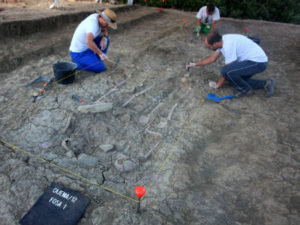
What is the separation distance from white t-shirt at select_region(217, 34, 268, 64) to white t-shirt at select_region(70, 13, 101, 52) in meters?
2.17

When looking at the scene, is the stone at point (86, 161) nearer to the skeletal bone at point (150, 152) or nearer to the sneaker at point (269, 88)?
the skeletal bone at point (150, 152)

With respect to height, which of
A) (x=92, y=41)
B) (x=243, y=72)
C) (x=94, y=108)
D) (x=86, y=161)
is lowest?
(x=86, y=161)

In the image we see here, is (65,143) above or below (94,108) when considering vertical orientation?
below

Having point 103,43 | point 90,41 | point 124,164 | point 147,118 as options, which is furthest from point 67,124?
point 103,43

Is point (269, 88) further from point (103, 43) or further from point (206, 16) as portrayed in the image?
point (206, 16)

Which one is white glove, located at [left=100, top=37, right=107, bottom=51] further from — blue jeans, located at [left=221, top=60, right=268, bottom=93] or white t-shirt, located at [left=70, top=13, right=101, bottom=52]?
blue jeans, located at [left=221, top=60, right=268, bottom=93]

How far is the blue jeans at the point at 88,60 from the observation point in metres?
Answer: 3.99

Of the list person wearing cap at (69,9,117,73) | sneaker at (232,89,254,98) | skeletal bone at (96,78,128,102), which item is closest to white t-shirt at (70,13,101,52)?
person wearing cap at (69,9,117,73)

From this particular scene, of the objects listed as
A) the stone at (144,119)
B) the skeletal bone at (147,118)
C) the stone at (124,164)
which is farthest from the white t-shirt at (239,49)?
the stone at (124,164)

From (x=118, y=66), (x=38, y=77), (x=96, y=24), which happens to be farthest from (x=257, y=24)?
(x=38, y=77)

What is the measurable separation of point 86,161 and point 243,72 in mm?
3055

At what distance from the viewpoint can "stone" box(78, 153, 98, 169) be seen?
2.47 m

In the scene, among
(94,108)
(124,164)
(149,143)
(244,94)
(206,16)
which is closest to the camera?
(124,164)

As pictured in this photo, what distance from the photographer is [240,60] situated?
3842 millimetres
